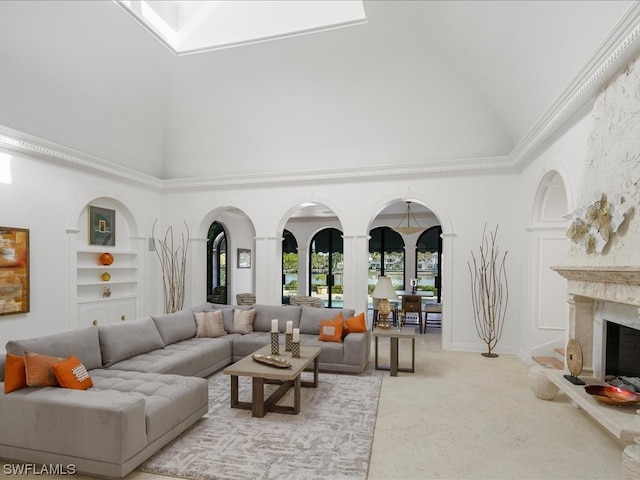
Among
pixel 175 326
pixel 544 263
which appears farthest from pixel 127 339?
pixel 544 263

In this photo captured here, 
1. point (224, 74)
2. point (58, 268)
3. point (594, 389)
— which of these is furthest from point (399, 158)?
point (58, 268)

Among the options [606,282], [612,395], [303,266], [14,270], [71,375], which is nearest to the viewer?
[71,375]

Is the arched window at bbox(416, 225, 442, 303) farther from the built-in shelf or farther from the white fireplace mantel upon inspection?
the built-in shelf

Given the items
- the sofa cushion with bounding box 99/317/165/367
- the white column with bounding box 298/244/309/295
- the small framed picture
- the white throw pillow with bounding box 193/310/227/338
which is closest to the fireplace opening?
the white throw pillow with bounding box 193/310/227/338

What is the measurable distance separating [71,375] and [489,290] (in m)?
5.65

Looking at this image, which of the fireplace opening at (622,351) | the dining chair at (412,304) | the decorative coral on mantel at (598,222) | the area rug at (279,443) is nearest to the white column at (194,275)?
the area rug at (279,443)

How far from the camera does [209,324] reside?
17.2 feet

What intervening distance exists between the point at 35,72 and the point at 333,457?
5.34 meters

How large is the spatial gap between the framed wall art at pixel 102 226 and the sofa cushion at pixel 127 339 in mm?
2715

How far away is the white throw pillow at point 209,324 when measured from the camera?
5215 mm

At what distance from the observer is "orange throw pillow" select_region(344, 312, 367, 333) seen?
5.01 metres

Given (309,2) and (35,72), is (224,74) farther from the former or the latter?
(35,72)

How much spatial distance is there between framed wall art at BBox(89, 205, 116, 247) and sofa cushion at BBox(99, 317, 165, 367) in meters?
2.71

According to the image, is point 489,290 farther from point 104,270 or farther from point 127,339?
point 104,270
